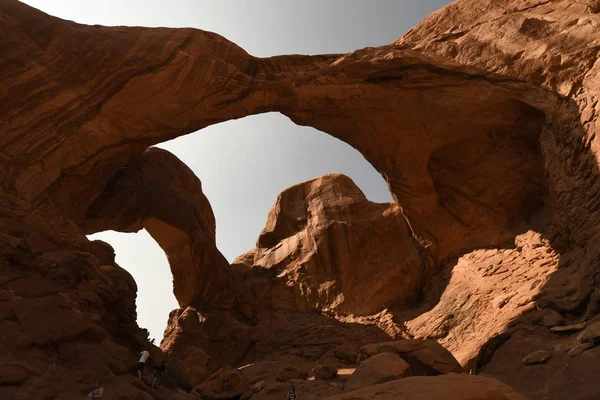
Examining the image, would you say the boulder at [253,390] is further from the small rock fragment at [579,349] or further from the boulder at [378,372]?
the small rock fragment at [579,349]

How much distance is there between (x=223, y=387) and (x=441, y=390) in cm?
583

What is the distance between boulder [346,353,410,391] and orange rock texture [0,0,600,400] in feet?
4.26

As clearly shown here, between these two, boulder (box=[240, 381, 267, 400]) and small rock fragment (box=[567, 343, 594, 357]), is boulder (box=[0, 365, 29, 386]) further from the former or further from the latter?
small rock fragment (box=[567, 343, 594, 357])

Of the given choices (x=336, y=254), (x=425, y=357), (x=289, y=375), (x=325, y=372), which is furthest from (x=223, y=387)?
(x=336, y=254)

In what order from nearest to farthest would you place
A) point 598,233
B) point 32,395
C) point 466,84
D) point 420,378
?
point 420,378 → point 32,395 → point 598,233 → point 466,84

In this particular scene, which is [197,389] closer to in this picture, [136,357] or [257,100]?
[136,357]

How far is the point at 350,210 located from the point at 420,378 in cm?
1609

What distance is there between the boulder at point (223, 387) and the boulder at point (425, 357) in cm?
363

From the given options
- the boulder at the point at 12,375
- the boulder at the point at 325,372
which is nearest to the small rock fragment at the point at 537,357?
the boulder at the point at 325,372

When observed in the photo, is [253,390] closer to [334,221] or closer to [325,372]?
[325,372]

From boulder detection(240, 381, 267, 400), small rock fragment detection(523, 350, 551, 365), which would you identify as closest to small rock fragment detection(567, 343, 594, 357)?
small rock fragment detection(523, 350, 551, 365)

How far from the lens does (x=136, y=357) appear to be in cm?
1055

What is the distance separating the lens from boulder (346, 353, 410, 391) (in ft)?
27.0

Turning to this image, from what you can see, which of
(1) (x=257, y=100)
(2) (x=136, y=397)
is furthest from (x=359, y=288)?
(2) (x=136, y=397)
